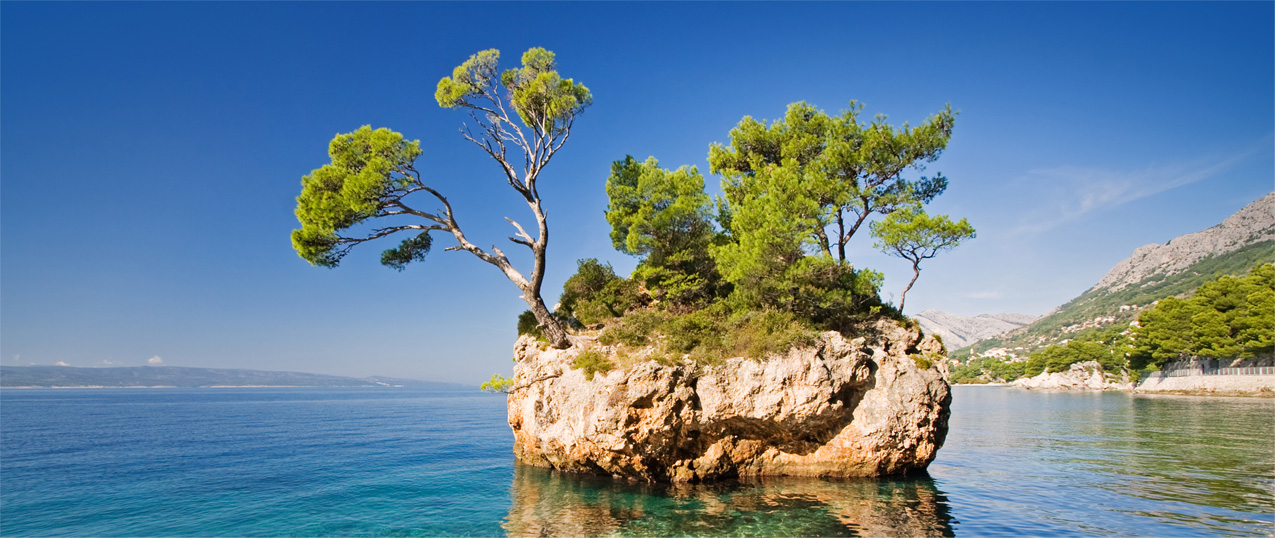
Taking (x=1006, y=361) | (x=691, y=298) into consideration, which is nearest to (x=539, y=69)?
(x=691, y=298)

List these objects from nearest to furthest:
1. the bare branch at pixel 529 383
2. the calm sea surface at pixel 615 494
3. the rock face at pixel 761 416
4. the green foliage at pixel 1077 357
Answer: the calm sea surface at pixel 615 494, the rock face at pixel 761 416, the bare branch at pixel 529 383, the green foliage at pixel 1077 357

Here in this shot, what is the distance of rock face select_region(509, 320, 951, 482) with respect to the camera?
624 inches

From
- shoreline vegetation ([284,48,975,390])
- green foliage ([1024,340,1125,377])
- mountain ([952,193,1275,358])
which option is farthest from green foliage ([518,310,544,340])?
mountain ([952,193,1275,358])

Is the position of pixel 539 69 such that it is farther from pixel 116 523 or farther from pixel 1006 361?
pixel 1006 361

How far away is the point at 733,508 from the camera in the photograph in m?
13.6

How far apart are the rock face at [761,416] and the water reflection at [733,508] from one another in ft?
2.35

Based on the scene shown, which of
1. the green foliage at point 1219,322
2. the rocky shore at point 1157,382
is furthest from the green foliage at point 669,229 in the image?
the rocky shore at point 1157,382

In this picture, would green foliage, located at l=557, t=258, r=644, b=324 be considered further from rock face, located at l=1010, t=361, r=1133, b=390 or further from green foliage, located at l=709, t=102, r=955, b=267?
rock face, located at l=1010, t=361, r=1133, b=390

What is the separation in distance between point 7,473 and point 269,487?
1335cm

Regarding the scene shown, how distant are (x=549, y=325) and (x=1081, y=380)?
355 feet

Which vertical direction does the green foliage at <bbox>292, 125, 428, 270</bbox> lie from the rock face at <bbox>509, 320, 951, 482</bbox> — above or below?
above

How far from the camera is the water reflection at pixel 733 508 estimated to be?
39.7ft

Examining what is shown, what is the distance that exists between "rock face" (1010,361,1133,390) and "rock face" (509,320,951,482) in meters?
88.4

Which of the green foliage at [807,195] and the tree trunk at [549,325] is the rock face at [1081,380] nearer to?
the green foliage at [807,195]
